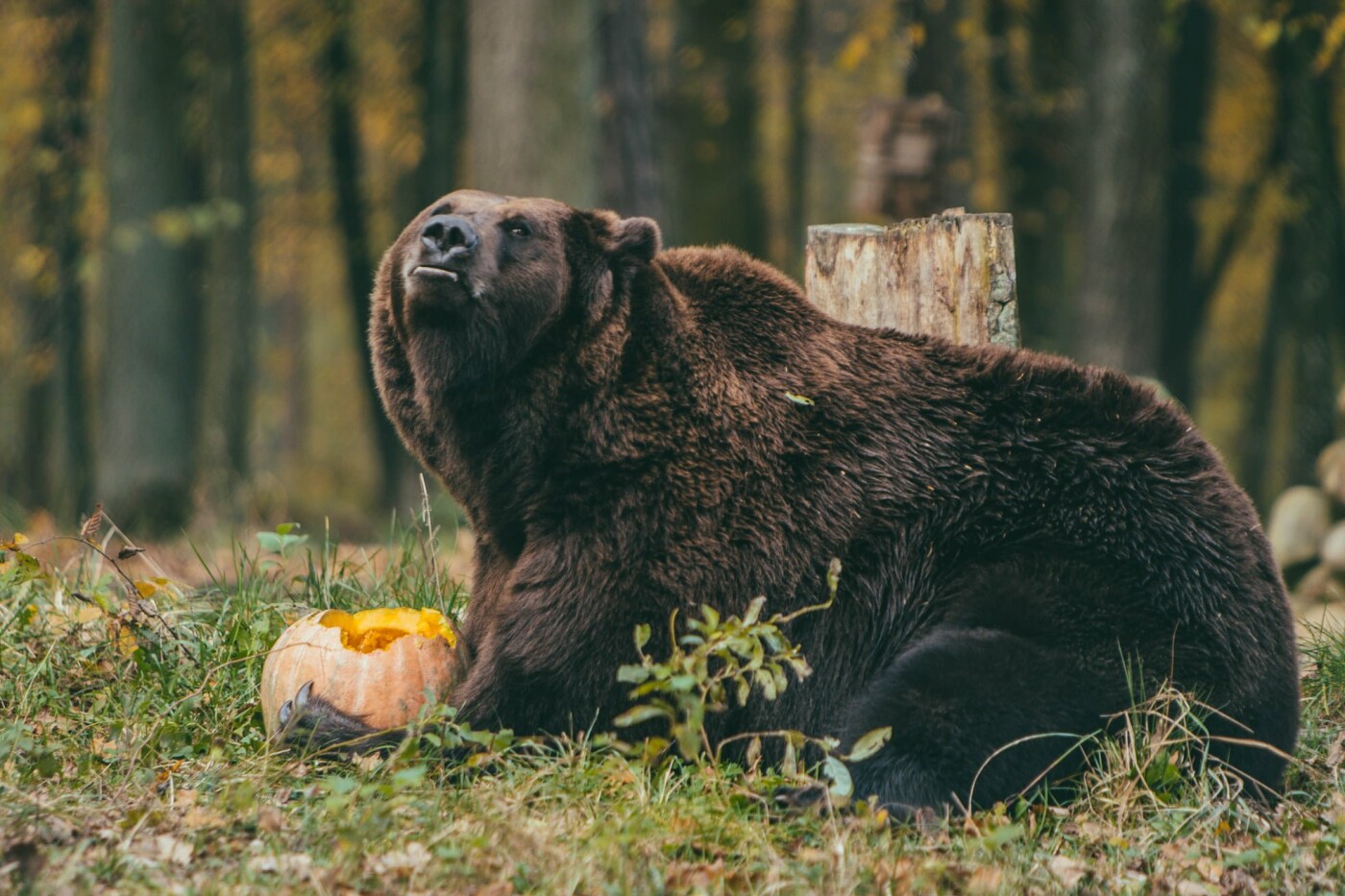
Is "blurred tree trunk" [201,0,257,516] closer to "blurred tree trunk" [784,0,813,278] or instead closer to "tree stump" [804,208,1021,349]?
"blurred tree trunk" [784,0,813,278]

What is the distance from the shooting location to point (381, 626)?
4859mm

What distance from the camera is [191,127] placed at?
13.7 m

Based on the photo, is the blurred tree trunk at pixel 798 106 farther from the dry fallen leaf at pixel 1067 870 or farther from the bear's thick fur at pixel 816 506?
the dry fallen leaf at pixel 1067 870

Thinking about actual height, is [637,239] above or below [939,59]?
below

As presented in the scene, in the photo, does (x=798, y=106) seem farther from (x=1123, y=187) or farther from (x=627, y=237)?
(x=627, y=237)

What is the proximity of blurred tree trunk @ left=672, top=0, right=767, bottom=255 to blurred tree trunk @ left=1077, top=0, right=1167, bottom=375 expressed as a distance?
3.48 meters

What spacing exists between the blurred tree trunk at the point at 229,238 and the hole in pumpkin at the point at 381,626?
803cm

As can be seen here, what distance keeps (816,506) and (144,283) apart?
29.4 ft

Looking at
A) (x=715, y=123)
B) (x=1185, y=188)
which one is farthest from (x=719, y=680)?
(x=1185, y=188)

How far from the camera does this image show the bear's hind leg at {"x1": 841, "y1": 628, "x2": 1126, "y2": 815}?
4.30 m

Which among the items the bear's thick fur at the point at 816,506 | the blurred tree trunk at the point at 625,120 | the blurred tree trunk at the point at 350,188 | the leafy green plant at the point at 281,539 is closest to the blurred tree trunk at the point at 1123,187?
the blurred tree trunk at the point at 625,120

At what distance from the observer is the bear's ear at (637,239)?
16.0 ft

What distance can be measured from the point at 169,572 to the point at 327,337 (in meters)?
22.2

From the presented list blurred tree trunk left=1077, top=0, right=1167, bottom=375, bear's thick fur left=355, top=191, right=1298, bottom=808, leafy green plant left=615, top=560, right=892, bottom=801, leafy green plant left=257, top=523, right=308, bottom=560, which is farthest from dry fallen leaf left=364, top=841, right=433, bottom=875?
blurred tree trunk left=1077, top=0, right=1167, bottom=375
